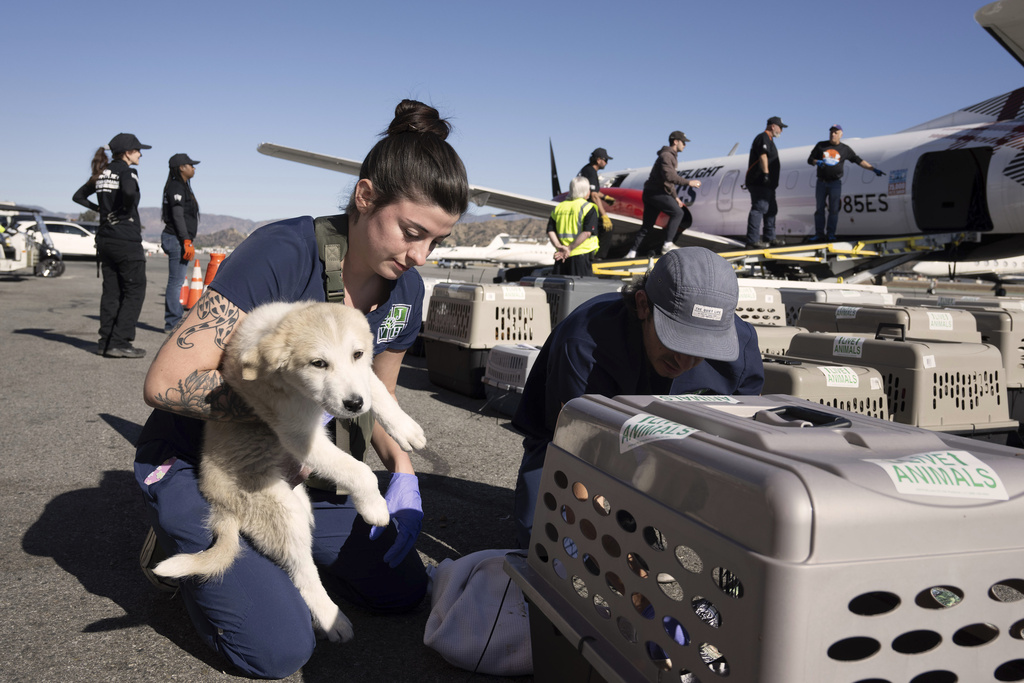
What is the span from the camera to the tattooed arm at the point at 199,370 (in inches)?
74.8

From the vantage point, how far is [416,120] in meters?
→ 2.29

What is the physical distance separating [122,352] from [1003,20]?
8.07 metres

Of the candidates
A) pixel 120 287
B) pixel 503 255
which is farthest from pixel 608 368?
pixel 503 255

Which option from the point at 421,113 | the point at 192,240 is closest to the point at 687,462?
the point at 421,113

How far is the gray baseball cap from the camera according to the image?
2047 mm

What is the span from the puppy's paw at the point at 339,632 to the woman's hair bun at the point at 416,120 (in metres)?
1.65

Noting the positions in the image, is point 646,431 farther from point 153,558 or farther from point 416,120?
point 153,558

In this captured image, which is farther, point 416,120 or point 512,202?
point 512,202

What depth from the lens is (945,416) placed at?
11.0 ft

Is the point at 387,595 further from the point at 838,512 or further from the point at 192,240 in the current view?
the point at 192,240

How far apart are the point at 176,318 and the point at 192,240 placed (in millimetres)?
1081

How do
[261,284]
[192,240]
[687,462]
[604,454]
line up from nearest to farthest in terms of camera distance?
[687,462]
[604,454]
[261,284]
[192,240]

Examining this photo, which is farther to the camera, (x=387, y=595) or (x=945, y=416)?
(x=945, y=416)

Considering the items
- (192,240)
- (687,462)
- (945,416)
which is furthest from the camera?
(192,240)
